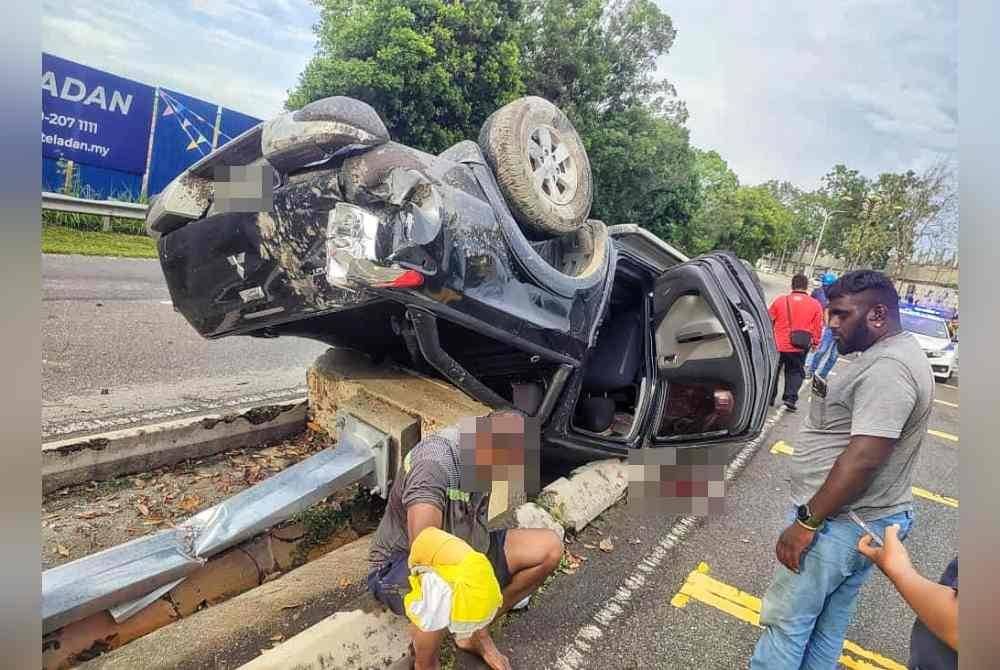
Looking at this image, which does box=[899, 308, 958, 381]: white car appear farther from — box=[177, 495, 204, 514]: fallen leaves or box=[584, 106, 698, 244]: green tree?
box=[177, 495, 204, 514]: fallen leaves

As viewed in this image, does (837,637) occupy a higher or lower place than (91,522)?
higher

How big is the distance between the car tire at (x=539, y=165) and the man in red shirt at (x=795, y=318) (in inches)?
34.9

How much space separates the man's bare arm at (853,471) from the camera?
4.74 feet

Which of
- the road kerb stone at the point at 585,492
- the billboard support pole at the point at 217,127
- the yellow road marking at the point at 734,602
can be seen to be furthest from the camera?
the road kerb stone at the point at 585,492

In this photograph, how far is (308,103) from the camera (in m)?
1.69

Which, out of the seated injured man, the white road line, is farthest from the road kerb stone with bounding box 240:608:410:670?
the white road line

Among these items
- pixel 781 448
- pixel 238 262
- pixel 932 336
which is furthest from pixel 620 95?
pixel 781 448

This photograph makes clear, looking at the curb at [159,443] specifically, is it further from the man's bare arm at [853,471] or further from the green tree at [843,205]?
the green tree at [843,205]

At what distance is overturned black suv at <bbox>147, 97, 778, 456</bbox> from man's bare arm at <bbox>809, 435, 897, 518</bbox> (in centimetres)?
89

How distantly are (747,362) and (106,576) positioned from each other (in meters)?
2.30

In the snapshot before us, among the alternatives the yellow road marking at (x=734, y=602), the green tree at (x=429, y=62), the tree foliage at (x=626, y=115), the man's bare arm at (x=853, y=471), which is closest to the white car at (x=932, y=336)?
the tree foliage at (x=626, y=115)
